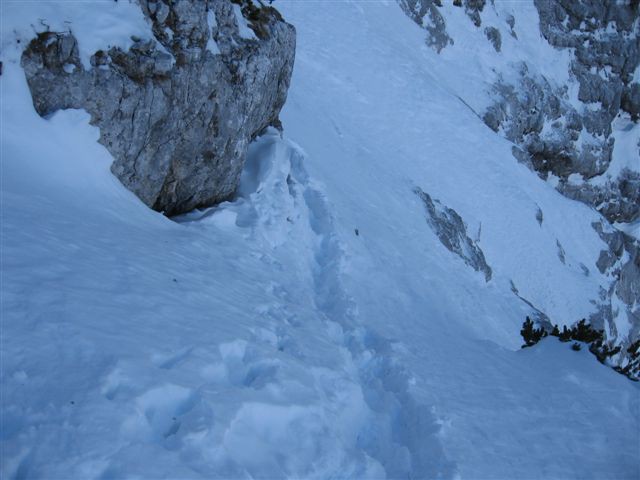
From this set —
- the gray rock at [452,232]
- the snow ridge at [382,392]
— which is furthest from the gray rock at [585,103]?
the snow ridge at [382,392]

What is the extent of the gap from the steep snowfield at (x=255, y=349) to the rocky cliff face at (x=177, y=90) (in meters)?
0.30

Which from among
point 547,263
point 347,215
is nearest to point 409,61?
point 547,263

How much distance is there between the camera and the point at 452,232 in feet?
59.6

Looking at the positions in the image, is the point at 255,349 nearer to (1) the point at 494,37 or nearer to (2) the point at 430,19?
(2) the point at 430,19

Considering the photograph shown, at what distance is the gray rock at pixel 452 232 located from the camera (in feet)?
56.9

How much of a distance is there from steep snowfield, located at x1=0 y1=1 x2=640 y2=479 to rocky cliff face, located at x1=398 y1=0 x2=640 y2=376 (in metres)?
18.2

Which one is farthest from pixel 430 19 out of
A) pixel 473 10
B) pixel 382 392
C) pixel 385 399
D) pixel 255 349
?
pixel 255 349

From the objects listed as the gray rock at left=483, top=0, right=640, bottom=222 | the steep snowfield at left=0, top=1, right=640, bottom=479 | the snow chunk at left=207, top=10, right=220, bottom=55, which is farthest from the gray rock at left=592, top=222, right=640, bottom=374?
the snow chunk at left=207, top=10, right=220, bottom=55

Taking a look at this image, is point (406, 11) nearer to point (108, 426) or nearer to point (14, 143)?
point (14, 143)

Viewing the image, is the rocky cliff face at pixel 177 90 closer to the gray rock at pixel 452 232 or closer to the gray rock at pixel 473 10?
the gray rock at pixel 452 232

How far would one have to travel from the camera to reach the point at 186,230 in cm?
848

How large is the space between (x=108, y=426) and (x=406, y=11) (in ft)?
102

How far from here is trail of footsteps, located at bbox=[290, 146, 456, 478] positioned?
19.5ft

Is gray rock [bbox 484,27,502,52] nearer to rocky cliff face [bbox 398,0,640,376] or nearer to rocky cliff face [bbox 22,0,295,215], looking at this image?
rocky cliff face [bbox 398,0,640,376]
